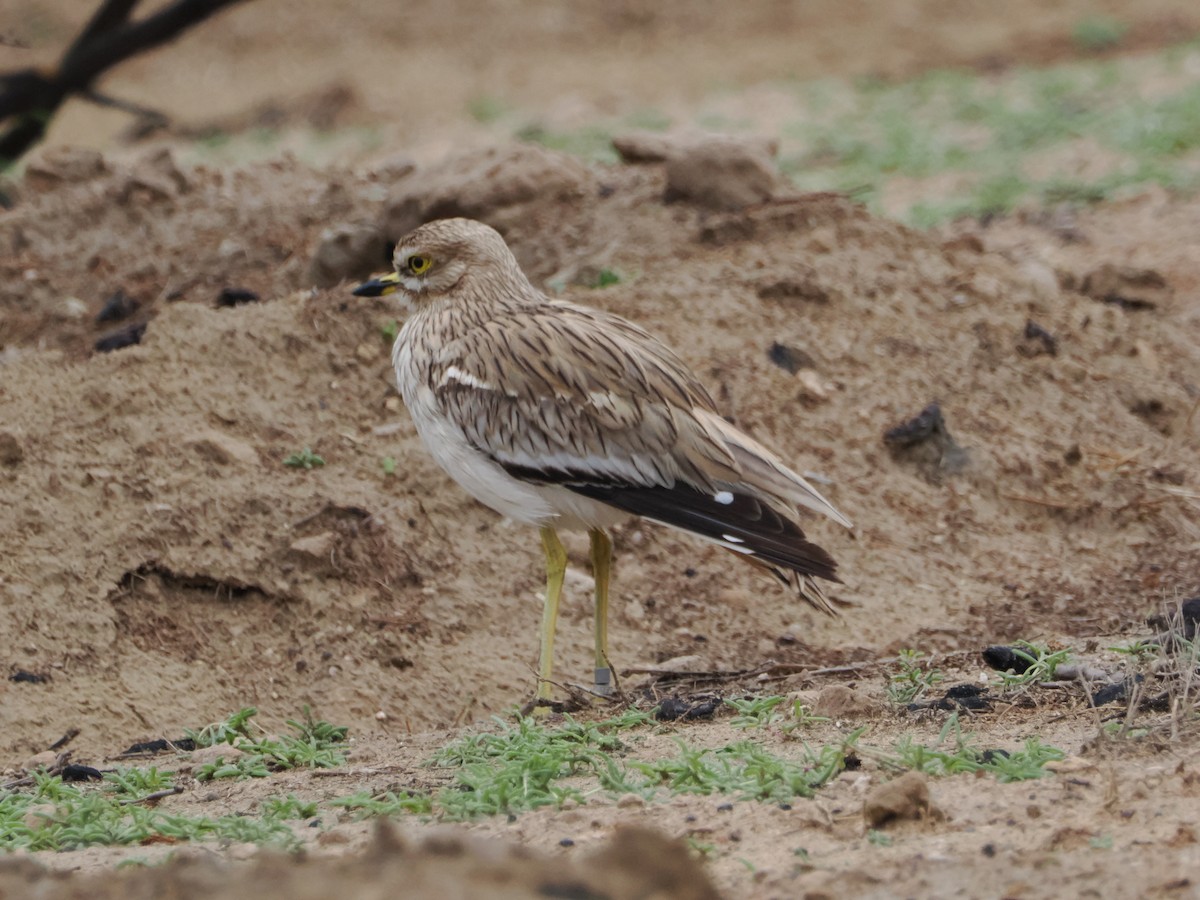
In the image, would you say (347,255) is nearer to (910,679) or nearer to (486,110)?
(910,679)

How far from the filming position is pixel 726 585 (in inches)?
221

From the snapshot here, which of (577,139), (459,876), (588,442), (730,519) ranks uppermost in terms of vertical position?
(577,139)

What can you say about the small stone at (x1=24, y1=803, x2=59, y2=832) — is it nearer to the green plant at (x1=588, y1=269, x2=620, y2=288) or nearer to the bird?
the bird

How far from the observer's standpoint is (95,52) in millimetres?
9188

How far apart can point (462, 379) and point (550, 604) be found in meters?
0.73

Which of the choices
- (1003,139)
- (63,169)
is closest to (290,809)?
(63,169)

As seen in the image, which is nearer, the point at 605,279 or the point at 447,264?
the point at 447,264

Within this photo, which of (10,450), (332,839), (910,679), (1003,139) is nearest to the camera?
(332,839)

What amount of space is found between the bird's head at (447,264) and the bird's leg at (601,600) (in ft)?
2.90

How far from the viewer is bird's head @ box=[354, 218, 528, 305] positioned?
16.6 ft

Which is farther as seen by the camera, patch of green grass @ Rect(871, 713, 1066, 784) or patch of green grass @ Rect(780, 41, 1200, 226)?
patch of green grass @ Rect(780, 41, 1200, 226)

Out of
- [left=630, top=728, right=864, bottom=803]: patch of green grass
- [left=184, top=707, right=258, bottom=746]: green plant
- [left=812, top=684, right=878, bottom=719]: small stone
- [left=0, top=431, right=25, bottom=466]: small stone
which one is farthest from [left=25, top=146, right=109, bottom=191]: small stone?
[left=630, top=728, right=864, bottom=803]: patch of green grass

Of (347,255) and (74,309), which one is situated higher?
(347,255)

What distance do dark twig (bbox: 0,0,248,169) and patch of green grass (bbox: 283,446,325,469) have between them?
166 inches
